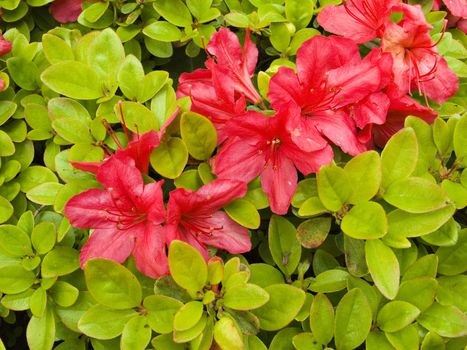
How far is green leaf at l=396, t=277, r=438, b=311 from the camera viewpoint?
0.87m

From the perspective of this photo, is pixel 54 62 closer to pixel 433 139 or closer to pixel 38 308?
pixel 38 308

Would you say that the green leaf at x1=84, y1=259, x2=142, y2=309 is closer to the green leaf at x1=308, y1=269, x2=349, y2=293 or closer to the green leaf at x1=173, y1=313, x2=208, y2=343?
the green leaf at x1=173, y1=313, x2=208, y2=343

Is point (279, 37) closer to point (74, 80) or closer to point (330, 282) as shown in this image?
point (74, 80)

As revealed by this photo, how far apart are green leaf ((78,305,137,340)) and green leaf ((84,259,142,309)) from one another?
0.02 m

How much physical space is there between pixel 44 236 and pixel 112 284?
19 centimetres

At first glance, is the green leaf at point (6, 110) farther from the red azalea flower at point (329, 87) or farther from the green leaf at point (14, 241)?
the red azalea flower at point (329, 87)

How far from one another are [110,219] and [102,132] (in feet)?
0.66

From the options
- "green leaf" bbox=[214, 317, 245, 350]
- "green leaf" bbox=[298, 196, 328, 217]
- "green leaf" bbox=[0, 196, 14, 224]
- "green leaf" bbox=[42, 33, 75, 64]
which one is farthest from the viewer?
"green leaf" bbox=[42, 33, 75, 64]

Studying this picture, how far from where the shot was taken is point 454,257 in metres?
0.93

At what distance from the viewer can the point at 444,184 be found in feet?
3.10

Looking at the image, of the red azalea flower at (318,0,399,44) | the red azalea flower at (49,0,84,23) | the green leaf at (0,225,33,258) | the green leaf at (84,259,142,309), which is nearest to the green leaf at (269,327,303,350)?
the green leaf at (84,259,142,309)

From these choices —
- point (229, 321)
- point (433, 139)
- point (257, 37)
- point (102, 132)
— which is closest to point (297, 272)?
point (229, 321)

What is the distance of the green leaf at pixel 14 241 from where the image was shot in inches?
38.4

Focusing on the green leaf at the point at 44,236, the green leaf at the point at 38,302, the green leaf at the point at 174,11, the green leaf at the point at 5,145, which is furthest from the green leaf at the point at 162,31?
the green leaf at the point at 38,302
